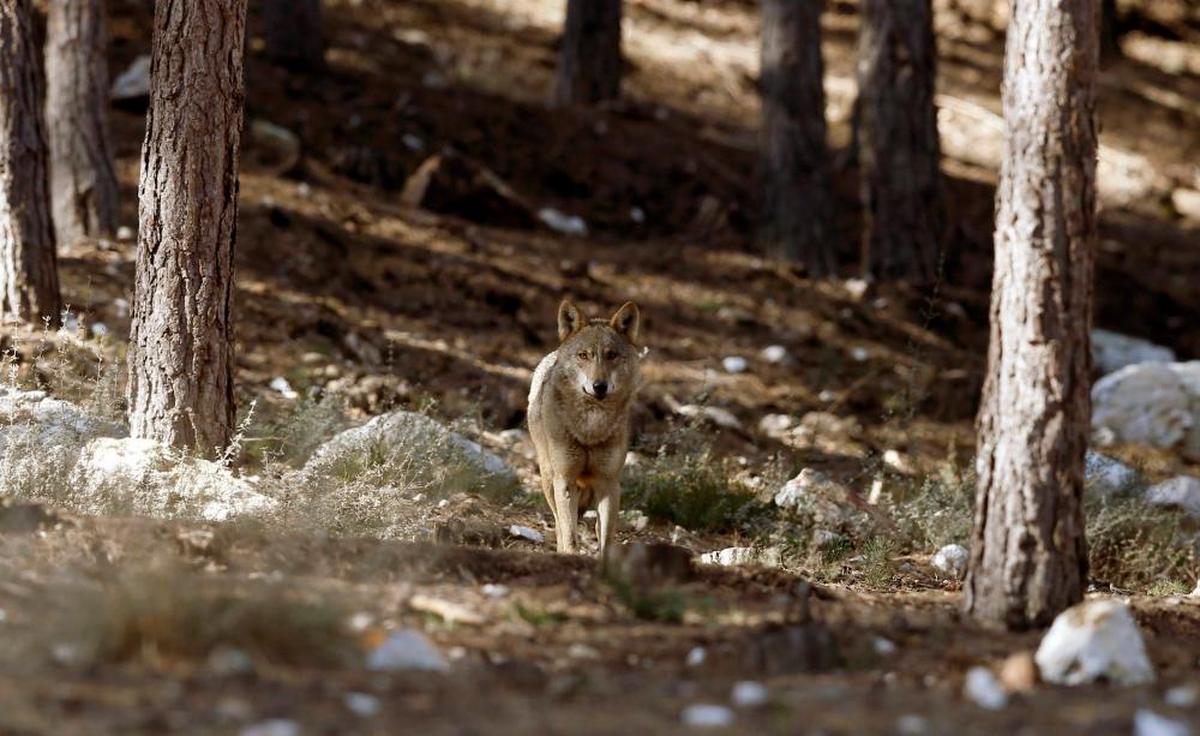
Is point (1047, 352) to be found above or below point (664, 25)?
below

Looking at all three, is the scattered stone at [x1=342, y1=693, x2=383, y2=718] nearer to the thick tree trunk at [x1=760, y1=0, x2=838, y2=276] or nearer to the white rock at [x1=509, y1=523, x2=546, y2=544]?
the white rock at [x1=509, y1=523, x2=546, y2=544]

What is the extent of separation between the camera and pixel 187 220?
8.88 meters

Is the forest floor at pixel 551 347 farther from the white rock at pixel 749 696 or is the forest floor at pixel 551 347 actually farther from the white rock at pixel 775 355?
the white rock at pixel 775 355

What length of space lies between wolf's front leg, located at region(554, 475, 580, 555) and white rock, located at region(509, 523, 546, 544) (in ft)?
1.45

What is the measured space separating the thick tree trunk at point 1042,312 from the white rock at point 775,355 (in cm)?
803

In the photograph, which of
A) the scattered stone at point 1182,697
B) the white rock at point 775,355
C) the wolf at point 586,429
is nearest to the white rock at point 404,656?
the scattered stone at point 1182,697

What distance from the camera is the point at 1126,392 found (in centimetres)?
1427

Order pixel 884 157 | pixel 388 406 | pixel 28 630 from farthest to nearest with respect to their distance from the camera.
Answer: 1. pixel 884 157
2. pixel 388 406
3. pixel 28 630

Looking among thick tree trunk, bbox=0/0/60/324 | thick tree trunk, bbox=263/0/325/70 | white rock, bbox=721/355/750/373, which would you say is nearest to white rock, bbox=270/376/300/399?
thick tree trunk, bbox=0/0/60/324

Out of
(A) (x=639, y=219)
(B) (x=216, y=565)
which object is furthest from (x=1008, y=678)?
(A) (x=639, y=219)

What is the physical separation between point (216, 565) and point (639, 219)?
11320 millimetres

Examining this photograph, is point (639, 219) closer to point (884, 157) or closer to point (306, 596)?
point (884, 157)

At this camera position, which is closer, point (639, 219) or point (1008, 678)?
point (1008, 678)

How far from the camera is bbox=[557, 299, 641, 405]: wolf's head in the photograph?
9.02 metres
